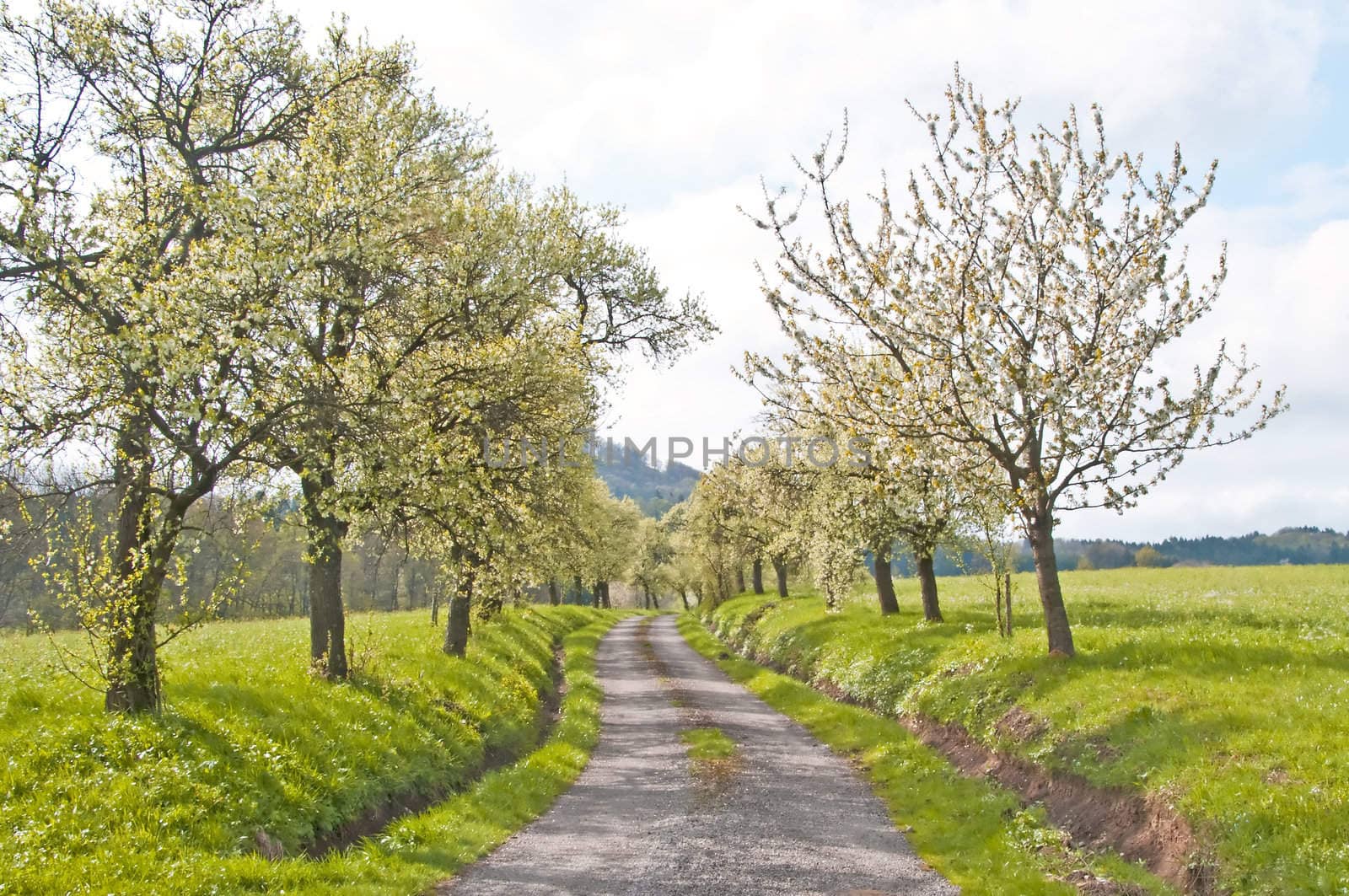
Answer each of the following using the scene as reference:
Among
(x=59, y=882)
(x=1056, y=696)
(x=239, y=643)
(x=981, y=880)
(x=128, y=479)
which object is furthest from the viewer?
(x=239, y=643)

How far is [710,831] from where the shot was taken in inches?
522

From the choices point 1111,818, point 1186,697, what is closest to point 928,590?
point 1186,697

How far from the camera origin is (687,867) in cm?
1151

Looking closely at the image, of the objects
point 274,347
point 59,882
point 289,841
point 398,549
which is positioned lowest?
point 289,841

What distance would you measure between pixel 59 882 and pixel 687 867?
7489mm

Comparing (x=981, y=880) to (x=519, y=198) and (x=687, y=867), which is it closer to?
(x=687, y=867)

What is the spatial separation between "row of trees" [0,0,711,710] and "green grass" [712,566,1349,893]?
12431 millimetres

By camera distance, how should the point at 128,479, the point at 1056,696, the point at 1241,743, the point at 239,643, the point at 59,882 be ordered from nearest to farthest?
1. the point at 59,882
2. the point at 1241,743
3. the point at 128,479
4. the point at 1056,696
5. the point at 239,643

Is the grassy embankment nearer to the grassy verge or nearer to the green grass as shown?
the grassy verge

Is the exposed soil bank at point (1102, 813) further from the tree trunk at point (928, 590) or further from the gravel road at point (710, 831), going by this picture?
the tree trunk at point (928, 590)

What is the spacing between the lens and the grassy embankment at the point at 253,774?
9.77 metres

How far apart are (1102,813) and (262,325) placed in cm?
1592

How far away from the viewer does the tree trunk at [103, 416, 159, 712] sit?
12.9 metres

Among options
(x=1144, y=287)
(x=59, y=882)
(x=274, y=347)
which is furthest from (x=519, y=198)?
(x=59, y=882)
